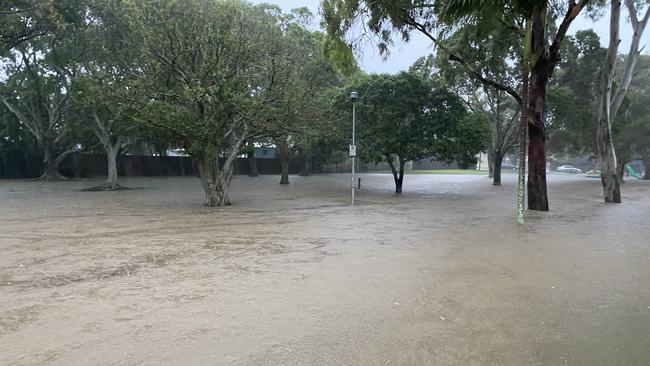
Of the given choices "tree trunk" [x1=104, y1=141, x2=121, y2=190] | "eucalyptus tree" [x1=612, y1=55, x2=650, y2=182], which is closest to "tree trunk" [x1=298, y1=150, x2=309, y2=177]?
"tree trunk" [x1=104, y1=141, x2=121, y2=190]

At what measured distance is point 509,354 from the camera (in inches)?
154

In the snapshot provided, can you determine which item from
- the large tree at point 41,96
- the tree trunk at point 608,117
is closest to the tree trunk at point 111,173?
the large tree at point 41,96

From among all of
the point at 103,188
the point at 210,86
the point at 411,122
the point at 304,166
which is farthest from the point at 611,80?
the point at 304,166

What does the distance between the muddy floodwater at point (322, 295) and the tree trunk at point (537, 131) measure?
3.83 meters

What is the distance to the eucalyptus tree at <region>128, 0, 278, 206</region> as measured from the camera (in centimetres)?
1403

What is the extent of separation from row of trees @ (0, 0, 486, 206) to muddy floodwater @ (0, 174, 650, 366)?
4.86 meters

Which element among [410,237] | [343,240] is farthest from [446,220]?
[343,240]

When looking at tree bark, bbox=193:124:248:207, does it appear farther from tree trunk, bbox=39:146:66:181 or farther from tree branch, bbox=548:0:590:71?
tree trunk, bbox=39:146:66:181

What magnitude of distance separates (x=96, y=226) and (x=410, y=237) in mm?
7595

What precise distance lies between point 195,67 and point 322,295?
11.3m

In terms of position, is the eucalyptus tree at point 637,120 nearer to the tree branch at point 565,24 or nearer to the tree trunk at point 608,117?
the tree trunk at point 608,117

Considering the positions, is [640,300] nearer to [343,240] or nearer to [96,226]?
[343,240]

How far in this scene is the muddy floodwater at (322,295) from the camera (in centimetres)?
395

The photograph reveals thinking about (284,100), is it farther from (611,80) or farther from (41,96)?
(41,96)
